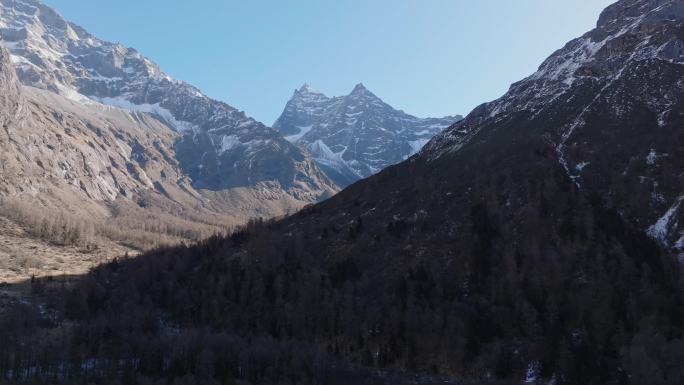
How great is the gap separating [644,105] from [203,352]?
162939 millimetres

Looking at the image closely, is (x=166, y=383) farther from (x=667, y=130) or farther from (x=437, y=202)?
(x=667, y=130)

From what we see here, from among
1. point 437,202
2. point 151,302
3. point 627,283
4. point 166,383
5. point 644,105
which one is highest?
point 644,105

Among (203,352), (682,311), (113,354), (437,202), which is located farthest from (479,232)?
(113,354)

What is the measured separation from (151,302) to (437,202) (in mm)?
98152

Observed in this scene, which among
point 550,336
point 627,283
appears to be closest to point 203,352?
point 550,336

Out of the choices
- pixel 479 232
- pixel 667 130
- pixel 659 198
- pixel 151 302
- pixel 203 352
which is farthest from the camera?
pixel 151 302

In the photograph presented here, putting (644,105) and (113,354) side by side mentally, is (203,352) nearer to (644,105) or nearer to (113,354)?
(113,354)

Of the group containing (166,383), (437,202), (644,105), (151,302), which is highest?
(644,105)

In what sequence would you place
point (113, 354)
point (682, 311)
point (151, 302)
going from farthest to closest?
point (151, 302) → point (113, 354) → point (682, 311)

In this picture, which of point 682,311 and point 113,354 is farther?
point 113,354

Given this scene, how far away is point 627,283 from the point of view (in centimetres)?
12362

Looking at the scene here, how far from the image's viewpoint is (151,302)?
183 metres

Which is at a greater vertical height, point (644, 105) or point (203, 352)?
point (644, 105)

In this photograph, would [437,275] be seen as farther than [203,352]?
Yes
